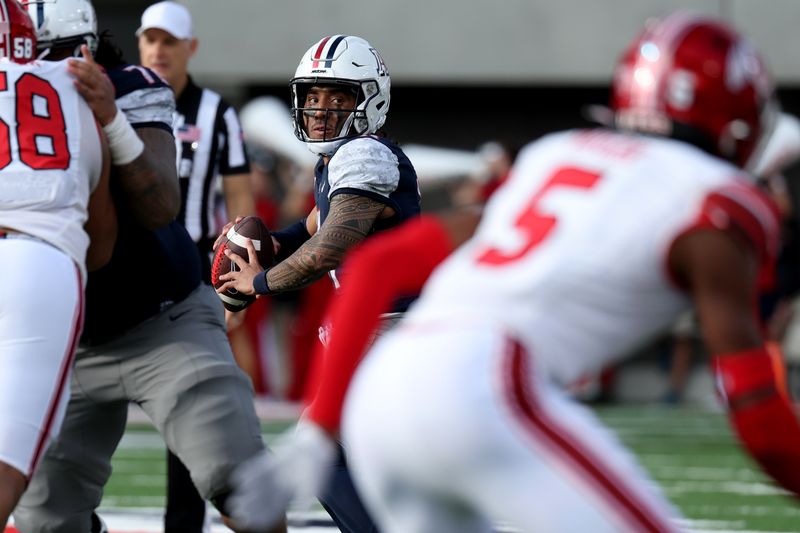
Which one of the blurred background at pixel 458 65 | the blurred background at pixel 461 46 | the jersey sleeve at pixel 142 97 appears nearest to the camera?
the jersey sleeve at pixel 142 97

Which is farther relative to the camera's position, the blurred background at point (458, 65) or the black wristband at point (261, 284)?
the blurred background at point (458, 65)

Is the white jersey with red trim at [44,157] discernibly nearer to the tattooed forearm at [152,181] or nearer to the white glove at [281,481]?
the tattooed forearm at [152,181]

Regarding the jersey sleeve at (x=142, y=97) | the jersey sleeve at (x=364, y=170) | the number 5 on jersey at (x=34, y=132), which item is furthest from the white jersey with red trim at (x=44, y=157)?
the jersey sleeve at (x=364, y=170)

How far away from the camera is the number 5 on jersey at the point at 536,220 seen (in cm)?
265

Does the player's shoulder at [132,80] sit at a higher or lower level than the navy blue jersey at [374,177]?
higher

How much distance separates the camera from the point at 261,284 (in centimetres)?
420

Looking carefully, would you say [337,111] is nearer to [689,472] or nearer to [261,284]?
[261,284]

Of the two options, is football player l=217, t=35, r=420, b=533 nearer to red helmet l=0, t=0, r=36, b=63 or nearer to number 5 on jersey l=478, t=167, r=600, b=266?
red helmet l=0, t=0, r=36, b=63

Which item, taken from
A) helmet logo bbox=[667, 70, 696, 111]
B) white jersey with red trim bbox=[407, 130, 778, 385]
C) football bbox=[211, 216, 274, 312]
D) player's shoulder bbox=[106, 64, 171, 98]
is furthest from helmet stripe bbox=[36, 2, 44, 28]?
helmet logo bbox=[667, 70, 696, 111]

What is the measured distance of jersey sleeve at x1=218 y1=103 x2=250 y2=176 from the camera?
6.37 metres

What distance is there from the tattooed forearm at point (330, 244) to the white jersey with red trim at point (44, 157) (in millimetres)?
598

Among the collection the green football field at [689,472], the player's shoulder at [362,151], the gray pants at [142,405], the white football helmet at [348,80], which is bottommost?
the green football field at [689,472]

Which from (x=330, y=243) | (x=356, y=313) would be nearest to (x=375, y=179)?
(x=330, y=243)

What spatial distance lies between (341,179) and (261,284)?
0.36 meters
